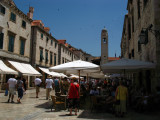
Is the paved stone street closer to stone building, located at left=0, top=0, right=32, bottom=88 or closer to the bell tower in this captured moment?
stone building, located at left=0, top=0, right=32, bottom=88

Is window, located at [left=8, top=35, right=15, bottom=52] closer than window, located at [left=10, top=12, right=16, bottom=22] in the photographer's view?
Yes

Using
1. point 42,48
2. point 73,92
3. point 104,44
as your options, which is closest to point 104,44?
point 104,44

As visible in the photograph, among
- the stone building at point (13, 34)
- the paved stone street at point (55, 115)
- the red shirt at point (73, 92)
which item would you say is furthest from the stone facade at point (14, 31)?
the red shirt at point (73, 92)

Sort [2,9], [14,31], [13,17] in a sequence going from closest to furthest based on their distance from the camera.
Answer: [2,9] → [13,17] → [14,31]

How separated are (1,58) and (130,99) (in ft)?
45.9

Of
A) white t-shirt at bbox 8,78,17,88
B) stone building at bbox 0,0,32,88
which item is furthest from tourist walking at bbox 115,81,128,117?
stone building at bbox 0,0,32,88

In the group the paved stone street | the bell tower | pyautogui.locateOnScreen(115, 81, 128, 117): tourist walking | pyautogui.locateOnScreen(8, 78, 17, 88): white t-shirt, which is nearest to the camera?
the paved stone street

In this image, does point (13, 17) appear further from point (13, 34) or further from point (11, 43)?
point (11, 43)

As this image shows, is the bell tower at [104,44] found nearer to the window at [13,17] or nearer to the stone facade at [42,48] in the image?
the stone facade at [42,48]

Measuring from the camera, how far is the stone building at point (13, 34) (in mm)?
17359

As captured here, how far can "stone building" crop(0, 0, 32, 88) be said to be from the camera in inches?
683

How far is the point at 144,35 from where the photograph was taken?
9930mm

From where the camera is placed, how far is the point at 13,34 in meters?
19.3

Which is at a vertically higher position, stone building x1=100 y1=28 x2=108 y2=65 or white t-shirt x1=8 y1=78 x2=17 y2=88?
stone building x1=100 y1=28 x2=108 y2=65
